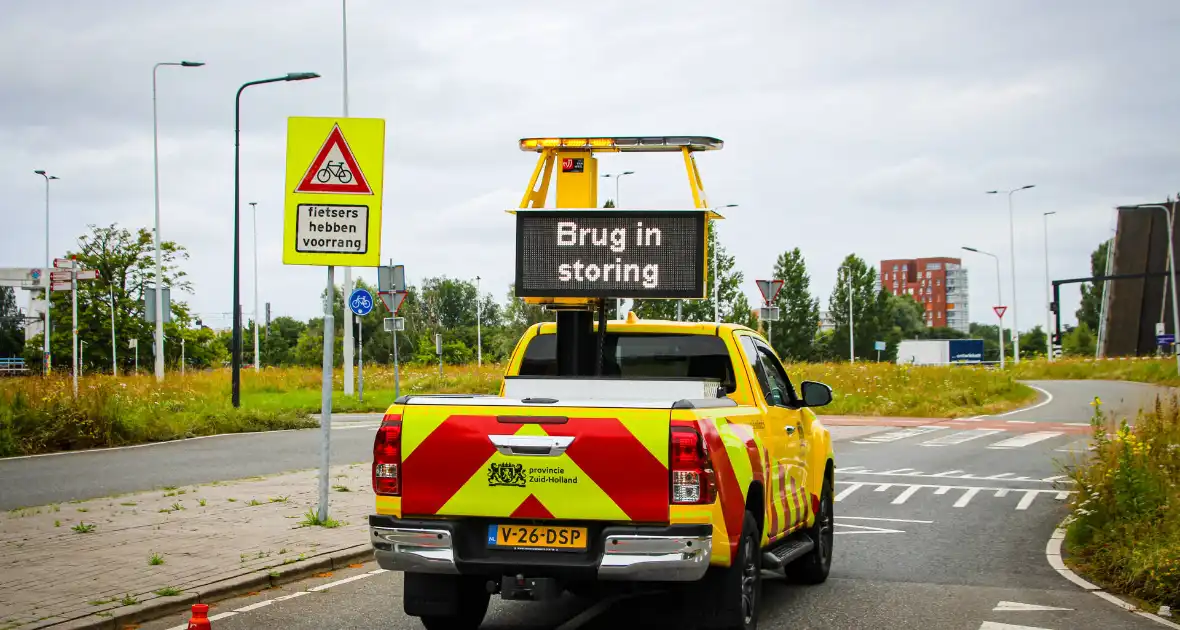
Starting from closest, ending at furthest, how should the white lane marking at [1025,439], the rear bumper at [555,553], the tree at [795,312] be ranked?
the rear bumper at [555,553] < the white lane marking at [1025,439] < the tree at [795,312]

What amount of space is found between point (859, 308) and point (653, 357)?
106574 mm

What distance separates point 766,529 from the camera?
23.0 ft

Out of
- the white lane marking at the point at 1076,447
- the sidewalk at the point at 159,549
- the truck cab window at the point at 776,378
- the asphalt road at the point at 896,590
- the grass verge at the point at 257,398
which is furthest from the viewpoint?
the white lane marking at the point at 1076,447

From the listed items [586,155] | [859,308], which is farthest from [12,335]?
[586,155]

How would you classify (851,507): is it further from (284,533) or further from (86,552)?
(86,552)

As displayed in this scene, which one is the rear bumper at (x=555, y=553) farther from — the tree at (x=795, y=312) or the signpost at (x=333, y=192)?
the tree at (x=795, y=312)

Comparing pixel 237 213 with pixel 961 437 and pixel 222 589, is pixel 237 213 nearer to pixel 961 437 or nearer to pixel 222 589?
pixel 961 437

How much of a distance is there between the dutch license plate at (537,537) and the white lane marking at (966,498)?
965cm

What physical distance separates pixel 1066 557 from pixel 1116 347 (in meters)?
75.8

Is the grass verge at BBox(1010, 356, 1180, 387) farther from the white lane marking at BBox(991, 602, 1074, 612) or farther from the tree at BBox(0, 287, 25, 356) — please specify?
the tree at BBox(0, 287, 25, 356)

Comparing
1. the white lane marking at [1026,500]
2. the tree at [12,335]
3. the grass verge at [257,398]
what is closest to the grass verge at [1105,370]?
the grass verge at [257,398]

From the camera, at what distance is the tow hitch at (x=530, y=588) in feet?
19.7

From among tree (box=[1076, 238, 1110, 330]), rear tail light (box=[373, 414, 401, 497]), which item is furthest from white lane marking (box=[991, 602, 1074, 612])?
tree (box=[1076, 238, 1110, 330])

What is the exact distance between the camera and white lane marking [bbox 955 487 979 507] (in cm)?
1461
